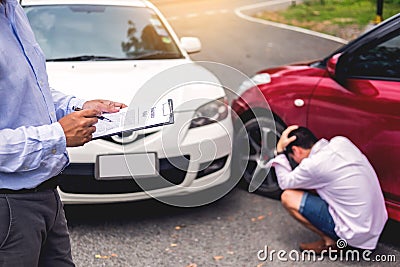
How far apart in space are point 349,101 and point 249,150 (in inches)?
49.1

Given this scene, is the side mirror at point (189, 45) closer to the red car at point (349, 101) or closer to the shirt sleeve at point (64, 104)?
the red car at point (349, 101)

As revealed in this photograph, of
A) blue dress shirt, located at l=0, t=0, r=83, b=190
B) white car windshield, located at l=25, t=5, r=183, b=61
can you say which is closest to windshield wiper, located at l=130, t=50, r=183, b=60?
white car windshield, located at l=25, t=5, r=183, b=61

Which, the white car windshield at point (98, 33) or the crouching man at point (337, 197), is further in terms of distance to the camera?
the white car windshield at point (98, 33)

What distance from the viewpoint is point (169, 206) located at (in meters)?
4.99

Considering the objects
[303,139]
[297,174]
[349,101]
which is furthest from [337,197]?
[349,101]

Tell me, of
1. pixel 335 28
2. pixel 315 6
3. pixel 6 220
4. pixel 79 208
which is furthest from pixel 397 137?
pixel 315 6

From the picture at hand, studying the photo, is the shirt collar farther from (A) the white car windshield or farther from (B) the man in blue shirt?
(B) the man in blue shirt

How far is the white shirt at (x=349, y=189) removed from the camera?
13.3 feet

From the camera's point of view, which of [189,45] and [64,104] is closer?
[64,104]

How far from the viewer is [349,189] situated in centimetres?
404

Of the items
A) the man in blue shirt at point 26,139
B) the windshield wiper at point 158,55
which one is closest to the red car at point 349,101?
the windshield wiper at point 158,55

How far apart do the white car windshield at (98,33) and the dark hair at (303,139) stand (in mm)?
1463

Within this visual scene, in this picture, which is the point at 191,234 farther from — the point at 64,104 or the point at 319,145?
the point at 64,104

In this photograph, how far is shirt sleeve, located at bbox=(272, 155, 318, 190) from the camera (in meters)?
4.15
